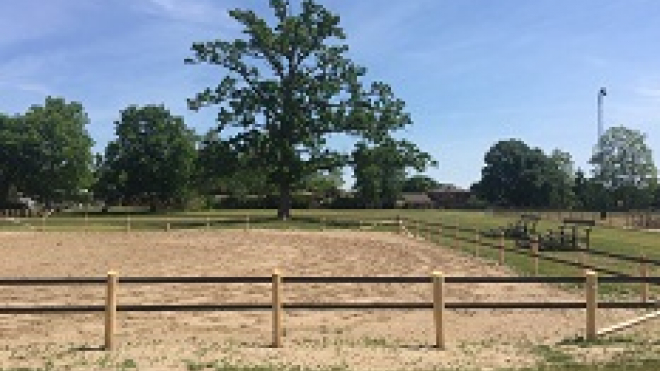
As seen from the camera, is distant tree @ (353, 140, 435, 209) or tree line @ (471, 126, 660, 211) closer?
distant tree @ (353, 140, 435, 209)

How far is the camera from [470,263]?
2914 cm

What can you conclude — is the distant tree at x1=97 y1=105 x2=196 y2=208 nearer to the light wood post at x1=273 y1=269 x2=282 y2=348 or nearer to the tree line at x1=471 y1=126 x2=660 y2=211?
the tree line at x1=471 y1=126 x2=660 y2=211

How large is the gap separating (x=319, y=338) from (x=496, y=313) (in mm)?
5121

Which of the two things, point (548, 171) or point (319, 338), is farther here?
Result: point (548, 171)

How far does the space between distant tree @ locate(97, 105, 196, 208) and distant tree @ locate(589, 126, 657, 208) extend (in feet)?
190

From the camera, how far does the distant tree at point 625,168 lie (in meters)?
120

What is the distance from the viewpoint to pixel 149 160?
103 m

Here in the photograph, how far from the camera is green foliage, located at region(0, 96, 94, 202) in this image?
96750 millimetres

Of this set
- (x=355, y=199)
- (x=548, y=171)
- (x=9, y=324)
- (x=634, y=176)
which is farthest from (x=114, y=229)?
(x=548, y=171)

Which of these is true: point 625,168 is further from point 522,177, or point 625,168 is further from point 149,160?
point 149,160

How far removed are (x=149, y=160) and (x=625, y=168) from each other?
2587 inches

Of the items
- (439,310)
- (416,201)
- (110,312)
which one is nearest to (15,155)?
(416,201)

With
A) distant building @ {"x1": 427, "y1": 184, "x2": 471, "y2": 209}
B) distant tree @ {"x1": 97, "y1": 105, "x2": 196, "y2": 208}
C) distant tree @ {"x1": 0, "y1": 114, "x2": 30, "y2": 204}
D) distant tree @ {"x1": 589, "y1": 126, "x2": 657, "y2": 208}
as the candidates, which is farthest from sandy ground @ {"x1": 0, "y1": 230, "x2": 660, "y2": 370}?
distant building @ {"x1": 427, "y1": 184, "x2": 471, "y2": 209}

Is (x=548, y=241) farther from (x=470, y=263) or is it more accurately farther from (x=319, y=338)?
(x=319, y=338)
